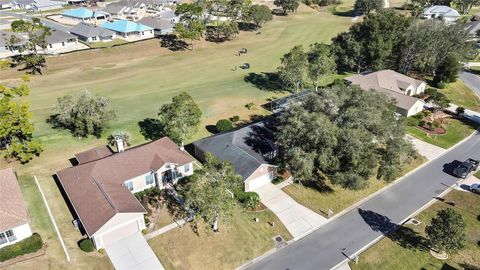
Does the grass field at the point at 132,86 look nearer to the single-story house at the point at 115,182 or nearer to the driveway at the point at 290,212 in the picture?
the single-story house at the point at 115,182

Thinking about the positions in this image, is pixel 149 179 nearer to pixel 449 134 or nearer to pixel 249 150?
pixel 249 150

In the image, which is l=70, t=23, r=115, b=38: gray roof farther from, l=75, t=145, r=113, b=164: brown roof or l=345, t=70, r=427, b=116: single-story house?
l=345, t=70, r=427, b=116: single-story house

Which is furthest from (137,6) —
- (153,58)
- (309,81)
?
(309,81)

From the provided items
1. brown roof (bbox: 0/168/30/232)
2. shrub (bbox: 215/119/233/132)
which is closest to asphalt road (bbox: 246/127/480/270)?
shrub (bbox: 215/119/233/132)

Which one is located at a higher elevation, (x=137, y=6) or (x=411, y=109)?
(x=137, y=6)

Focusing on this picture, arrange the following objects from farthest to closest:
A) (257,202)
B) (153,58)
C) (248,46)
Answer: (248,46), (153,58), (257,202)

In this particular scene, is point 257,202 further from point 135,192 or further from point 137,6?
point 137,6
